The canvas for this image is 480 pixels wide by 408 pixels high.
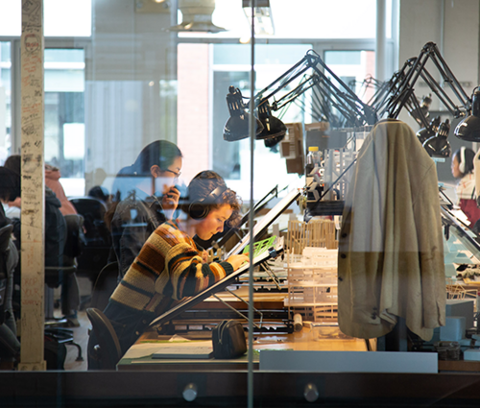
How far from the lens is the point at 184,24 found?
7.29ft

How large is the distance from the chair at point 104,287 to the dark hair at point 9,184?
56cm

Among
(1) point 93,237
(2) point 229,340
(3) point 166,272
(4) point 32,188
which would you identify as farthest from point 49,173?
(2) point 229,340

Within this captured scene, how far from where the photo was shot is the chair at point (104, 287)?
2359 mm

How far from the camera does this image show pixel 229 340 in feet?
6.77

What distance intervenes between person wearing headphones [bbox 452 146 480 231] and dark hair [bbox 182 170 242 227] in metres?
0.93

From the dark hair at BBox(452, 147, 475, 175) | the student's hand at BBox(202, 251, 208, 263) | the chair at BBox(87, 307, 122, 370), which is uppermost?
the dark hair at BBox(452, 147, 475, 175)

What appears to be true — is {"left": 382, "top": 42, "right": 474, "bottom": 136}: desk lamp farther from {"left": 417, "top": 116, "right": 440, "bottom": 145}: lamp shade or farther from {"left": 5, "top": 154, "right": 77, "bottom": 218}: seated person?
{"left": 5, "top": 154, "right": 77, "bottom": 218}: seated person

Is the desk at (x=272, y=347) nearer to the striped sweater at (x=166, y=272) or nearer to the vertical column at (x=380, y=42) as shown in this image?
the striped sweater at (x=166, y=272)

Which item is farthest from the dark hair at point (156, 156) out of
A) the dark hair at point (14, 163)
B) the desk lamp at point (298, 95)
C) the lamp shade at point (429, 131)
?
the lamp shade at point (429, 131)

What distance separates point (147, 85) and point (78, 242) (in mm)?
908

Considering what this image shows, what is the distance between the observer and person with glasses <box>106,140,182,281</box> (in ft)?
7.31

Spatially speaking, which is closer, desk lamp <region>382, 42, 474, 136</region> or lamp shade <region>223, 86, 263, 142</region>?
lamp shade <region>223, 86, 263, 142</region>

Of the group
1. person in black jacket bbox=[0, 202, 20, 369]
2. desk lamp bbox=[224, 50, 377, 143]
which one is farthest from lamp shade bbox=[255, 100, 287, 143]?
person in black jacket bbox=[0, 202, 20, 369]

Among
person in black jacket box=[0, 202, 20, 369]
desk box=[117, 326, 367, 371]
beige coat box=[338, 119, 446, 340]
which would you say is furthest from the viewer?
person in black jacket box=[0, 202, 20, 369]
